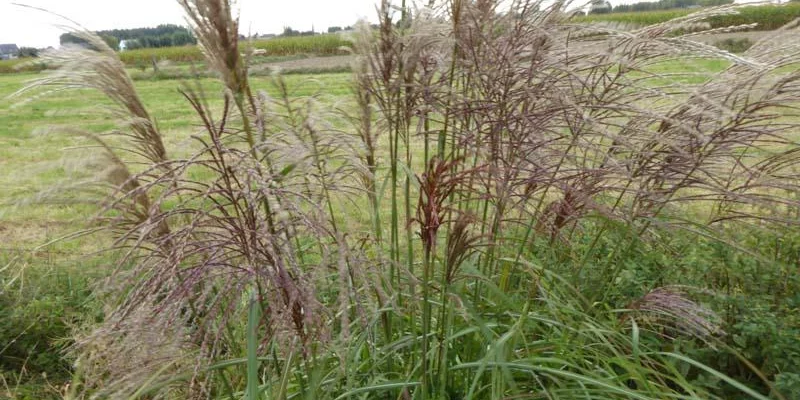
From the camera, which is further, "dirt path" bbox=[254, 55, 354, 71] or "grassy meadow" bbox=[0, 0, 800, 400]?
"dirt path" bbox=[254, 55, 354, 71]

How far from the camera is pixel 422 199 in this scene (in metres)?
1.32

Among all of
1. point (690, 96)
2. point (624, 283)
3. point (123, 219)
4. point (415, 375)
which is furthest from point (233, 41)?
point (624, 283)

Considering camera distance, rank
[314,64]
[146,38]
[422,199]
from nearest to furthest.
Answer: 1. [422,199]
2. [146,38]
3. [314,64]

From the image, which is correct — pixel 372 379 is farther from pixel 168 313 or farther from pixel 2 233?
pixel 2 233

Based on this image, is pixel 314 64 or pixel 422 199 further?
pixel 314 64

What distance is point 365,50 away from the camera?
188cm

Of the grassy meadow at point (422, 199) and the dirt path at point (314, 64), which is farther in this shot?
the dirt path at point (314, 64)

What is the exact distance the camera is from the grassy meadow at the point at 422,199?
1.20m

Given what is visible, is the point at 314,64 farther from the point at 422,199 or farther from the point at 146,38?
the point at 422,199

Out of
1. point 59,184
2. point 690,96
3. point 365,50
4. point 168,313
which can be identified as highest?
point 365,50

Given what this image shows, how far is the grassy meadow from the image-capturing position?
1.20 meters

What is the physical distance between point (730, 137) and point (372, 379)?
4.70 ft

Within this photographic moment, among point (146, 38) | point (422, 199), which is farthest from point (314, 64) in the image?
point (422, 199)

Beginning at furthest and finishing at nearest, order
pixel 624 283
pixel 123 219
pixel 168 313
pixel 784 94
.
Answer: pixel 624 283
pixel 784 94
pixel 123 219
pixel 168 313
